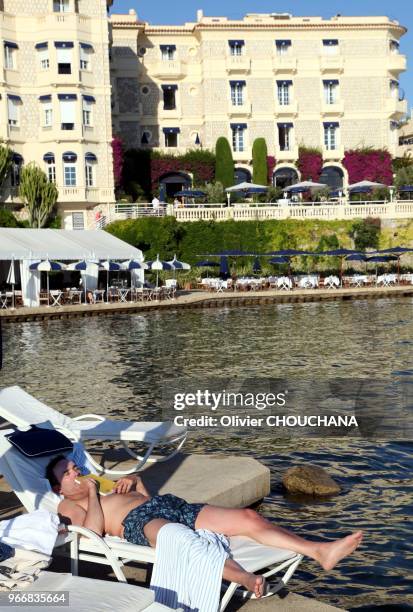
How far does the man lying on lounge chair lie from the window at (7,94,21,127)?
4470cm

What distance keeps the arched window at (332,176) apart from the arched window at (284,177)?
2.42 meters

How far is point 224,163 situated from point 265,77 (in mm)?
7281

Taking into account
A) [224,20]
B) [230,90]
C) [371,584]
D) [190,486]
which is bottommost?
[371,584]

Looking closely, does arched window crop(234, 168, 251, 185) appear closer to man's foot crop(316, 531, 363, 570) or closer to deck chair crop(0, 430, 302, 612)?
deck chair crop(0, 430, 302, 612)

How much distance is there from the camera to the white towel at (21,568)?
13.3ft

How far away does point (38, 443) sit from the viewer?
598cm

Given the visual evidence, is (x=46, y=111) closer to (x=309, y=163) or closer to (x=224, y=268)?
(x=224, y=268)

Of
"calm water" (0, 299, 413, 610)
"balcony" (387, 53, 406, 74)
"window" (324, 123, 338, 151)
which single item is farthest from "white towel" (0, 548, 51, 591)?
"balcony" (387, 53, 406, 74)

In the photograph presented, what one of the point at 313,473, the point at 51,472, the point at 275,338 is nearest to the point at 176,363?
the point at 275,338

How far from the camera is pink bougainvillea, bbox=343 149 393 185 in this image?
56.8 meters

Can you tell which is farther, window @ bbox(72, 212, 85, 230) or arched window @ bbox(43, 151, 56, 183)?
window @ bbox(72, 212, 85, 230)

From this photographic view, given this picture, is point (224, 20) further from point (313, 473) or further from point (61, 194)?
point (313, 473)

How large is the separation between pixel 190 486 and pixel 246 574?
2.81 meters

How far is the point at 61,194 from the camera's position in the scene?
154ft
